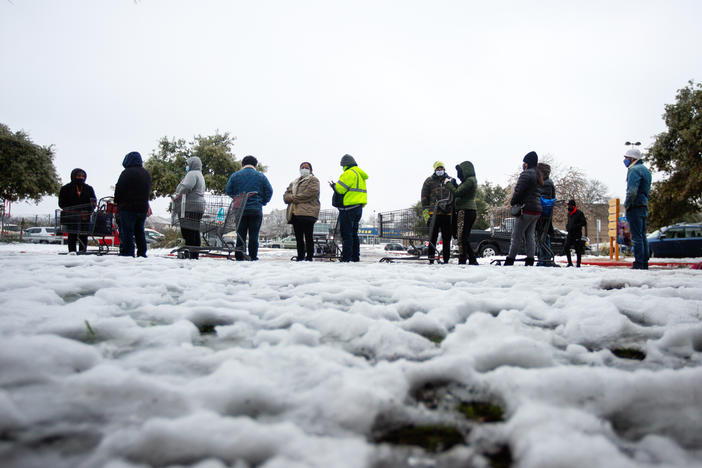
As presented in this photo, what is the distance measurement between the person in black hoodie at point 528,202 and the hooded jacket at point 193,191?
5.46 metres

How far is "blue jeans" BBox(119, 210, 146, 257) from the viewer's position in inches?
245

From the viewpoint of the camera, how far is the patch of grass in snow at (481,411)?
1063 millimetres

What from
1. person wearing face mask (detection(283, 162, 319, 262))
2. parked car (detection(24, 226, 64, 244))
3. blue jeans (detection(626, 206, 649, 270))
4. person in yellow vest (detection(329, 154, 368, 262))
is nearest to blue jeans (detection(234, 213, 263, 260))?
person wearing face mask (detection(283, 162, 319, 262))

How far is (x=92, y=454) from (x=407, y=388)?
32.8 inches

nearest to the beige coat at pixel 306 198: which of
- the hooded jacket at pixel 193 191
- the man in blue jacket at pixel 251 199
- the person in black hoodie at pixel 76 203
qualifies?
the man in blue jacket at pixel 251 199

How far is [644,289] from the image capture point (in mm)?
2711

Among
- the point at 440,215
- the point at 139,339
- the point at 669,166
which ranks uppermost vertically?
the point at 669,166

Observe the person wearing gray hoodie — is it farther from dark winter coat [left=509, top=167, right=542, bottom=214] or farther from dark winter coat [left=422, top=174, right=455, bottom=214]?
dark winter coat [left=509, top=167, right=542, bottom=214]

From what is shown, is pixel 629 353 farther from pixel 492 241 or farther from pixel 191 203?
pixel 492 241

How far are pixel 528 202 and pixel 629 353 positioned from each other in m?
5.45

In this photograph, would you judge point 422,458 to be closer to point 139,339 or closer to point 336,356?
point 336,356

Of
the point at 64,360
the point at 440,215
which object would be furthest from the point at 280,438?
the point at 440,215

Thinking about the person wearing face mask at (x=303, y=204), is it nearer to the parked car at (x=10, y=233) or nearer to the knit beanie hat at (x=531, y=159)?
the knit beanie hat at (x=531, y=159)

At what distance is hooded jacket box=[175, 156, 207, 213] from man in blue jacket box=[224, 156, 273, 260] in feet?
1.77
